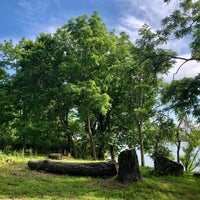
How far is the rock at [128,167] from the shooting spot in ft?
33.4

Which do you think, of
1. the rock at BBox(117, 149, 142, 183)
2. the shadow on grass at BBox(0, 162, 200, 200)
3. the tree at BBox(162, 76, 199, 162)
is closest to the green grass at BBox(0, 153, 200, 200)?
the shadow on grass at BBox(0, 162, 200, 200)

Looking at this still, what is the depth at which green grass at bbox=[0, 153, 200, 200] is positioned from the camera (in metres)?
8.41

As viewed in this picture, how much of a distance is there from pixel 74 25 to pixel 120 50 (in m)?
4.01

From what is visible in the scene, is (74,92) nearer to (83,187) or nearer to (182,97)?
(182,97)

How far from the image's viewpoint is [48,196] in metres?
8.11

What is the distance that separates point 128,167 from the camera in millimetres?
10180

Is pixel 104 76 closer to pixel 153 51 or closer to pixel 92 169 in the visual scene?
pixel 153 51

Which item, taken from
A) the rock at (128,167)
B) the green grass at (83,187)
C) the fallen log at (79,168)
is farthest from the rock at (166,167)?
the fallen log at (79,168)

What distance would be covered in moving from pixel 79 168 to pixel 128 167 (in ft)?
7.00

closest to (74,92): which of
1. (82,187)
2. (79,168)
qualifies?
(79,168)

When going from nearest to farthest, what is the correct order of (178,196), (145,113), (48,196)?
(48,196) → (178,196) → (145,113)

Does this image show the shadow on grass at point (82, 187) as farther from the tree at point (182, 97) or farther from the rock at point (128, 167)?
the tree at point (182, 97)

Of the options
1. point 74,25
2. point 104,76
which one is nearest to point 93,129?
point 104,76

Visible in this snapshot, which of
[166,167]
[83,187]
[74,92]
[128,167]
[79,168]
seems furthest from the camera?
[74,92]
